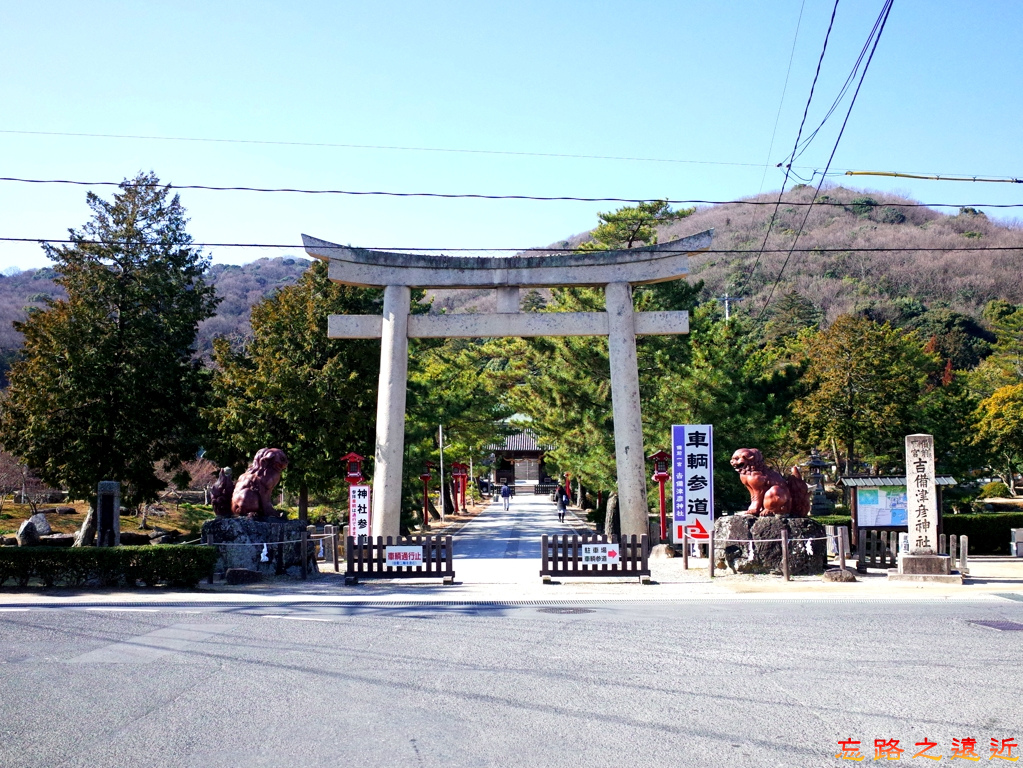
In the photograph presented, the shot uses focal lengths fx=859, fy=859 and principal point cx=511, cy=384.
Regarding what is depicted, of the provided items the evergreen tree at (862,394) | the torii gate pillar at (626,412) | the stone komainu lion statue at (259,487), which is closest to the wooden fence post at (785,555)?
the torii gate pillar at (626,412)

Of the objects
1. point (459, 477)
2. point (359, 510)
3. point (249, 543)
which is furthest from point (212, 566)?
point (459, 477)

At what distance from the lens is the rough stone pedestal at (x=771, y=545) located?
16.1 meters

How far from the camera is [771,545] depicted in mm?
16266

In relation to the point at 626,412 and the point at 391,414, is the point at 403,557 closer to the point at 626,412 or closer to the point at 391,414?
the point at 391,414

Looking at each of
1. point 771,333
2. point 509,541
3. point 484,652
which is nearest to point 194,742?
point 484,652

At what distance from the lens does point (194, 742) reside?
5941mm

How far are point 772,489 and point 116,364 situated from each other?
16980mm

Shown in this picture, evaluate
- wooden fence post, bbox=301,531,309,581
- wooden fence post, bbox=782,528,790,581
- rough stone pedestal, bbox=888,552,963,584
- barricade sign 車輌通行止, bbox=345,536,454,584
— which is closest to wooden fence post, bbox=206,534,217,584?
wooden fence post, bbox=301,531,309,581

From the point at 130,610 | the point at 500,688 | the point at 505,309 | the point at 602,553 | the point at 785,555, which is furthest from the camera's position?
the point at 505,309

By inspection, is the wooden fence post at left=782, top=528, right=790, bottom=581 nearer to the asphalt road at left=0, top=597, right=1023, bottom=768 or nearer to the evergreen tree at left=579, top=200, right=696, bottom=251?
the asphalt road at left=0, top=597, right=1023, bottom=768

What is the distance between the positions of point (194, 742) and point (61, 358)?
766 inches

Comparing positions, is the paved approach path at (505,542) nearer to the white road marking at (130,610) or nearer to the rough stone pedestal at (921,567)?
the white road marking at (130,610)

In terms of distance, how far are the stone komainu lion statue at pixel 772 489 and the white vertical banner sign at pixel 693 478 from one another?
189cm

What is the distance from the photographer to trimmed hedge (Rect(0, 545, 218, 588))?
15.0 m
